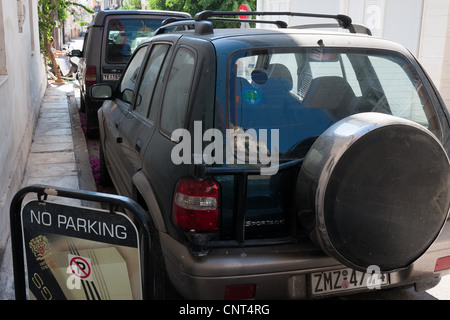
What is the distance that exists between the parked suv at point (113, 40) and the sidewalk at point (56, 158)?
0.95 meters

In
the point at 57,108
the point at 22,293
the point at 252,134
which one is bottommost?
the point at 57,108

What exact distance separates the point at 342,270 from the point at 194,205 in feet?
2.85

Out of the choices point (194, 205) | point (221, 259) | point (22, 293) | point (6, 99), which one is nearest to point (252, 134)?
point (194, 205)

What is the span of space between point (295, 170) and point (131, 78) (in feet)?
7.92

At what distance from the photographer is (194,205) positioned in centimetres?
271

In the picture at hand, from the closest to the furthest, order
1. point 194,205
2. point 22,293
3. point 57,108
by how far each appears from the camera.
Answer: point 22,293, point 194,205, point 57,108

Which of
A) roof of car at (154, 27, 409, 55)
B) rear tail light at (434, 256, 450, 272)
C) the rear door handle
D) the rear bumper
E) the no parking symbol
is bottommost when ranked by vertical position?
rear tail light at (434, 256, 450, 272)

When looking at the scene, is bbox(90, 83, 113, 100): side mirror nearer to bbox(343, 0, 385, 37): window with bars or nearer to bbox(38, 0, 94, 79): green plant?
bbox(343, 0, 385, 37): window with bars

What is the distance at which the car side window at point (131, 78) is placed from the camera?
A: 4.52 metres

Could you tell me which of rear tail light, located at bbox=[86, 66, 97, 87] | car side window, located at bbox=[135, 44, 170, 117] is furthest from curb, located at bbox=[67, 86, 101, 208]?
car side window, located at bbox=[135, 44, 170, 117]

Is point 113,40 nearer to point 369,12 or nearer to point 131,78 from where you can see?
point 131,78

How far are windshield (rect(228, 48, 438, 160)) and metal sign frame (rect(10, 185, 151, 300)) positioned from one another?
0.81 metres

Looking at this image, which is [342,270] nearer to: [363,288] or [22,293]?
[363,288]

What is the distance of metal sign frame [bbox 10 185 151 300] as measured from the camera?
2.23 meters
